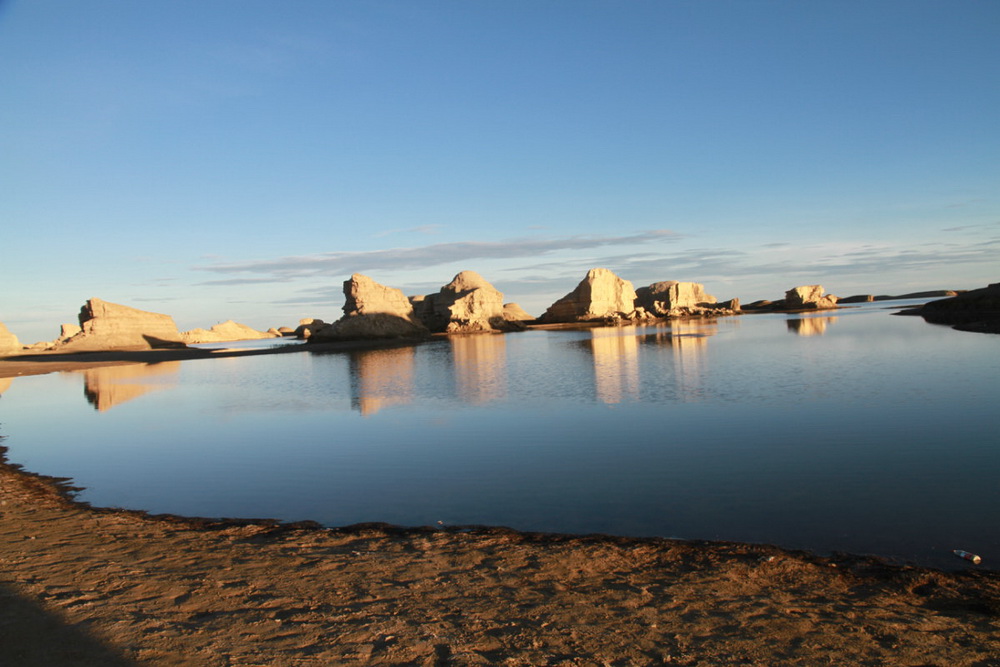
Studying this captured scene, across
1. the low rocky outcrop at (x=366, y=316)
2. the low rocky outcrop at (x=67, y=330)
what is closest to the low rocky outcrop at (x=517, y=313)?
the low rocky outcrop at (x=366, y=316)

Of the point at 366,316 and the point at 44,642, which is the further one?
the point at 366,316

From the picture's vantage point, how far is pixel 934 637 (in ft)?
13.5

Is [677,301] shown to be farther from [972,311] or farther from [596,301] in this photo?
[972,311]

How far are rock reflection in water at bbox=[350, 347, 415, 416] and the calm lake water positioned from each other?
0.33 m

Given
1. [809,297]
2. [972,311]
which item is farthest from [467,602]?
[809,297]

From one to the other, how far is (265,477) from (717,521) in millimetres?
6950

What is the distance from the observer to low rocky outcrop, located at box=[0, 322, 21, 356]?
57.3m

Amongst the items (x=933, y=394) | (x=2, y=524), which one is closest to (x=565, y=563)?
(x=2, y=524)

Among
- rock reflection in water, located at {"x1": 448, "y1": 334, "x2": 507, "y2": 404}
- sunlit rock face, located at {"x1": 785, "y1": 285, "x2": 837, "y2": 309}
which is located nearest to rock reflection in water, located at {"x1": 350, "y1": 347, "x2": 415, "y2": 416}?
rock reflection in water, located at {"x1": 448, "y1": 334, "x2": 507, "y2": 404}

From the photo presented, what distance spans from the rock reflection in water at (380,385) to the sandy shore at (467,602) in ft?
33.8

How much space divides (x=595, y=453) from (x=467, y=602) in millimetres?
5937

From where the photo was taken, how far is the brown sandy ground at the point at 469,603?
396 centimetres

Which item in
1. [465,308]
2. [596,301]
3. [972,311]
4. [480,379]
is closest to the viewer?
[480,379]

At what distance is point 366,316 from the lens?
6475 cm
